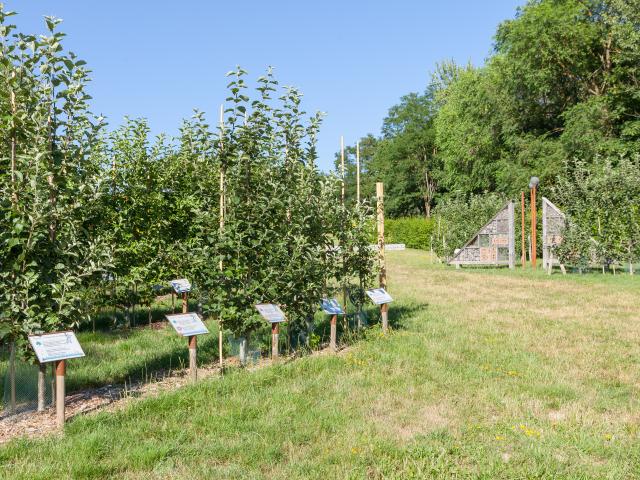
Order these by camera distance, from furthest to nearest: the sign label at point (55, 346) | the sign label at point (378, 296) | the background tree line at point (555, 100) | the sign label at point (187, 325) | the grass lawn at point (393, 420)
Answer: the background tree line at point (555, 100) → the sign label at point (378, 296) → the sign label at point (187, 325) → the sign label at point (55, 346) → the grass lawn at point (393, 420)

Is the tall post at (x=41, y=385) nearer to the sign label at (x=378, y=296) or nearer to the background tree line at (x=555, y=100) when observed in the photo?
the sign label at (x=378, y=296)

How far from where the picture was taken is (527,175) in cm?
3041

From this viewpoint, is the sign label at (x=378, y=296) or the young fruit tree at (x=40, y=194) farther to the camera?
the sign label at (x=378, y=296)

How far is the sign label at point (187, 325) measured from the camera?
5805 millimetres

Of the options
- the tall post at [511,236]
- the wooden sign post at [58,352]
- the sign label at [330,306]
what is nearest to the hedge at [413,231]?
the tall post at [511,236]

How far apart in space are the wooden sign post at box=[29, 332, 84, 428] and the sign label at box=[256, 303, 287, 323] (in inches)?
88.0

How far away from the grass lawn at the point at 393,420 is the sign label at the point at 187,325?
1.83 ft

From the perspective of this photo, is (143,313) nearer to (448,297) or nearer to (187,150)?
(187,150)

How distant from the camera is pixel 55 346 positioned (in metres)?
4.87

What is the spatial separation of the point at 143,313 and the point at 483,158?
30.3m

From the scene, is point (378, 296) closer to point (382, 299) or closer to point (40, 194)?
point (382, 299)

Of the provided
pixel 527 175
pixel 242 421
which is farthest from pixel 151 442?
pixel 527 175

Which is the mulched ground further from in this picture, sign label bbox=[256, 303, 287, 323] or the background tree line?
the background tree line

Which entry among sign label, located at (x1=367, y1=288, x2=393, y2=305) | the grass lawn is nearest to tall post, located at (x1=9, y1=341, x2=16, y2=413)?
the grass lawn
